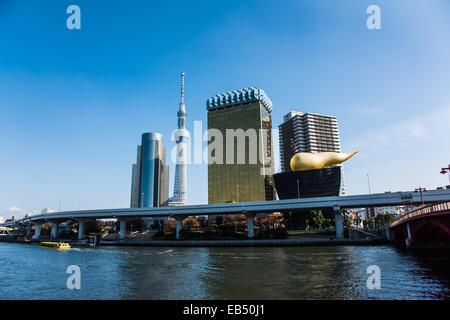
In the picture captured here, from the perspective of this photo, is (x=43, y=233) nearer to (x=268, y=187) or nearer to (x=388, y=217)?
(x=268, y=187)

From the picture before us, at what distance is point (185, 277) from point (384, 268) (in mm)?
19190

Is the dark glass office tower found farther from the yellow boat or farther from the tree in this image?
the yellow boat

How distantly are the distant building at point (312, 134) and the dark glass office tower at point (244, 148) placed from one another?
42.2 feet

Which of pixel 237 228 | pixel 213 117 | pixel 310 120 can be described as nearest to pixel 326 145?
pixel 310 120

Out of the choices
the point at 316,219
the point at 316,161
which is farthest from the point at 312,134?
the point at 316,219

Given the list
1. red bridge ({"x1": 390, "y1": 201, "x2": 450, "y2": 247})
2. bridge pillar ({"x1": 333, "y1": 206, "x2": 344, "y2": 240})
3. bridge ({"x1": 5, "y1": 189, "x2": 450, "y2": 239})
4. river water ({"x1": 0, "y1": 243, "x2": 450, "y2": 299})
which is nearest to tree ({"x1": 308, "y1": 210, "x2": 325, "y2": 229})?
bridge ({"x1": 5, "y1": 189, "x2": 450, "y2": 239})

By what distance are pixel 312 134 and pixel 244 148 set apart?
3882 cm

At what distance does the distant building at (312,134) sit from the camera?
152 m

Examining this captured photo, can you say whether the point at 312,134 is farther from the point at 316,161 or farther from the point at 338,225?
the point at 338,225

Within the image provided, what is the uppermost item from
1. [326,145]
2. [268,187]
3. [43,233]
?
[326,145]

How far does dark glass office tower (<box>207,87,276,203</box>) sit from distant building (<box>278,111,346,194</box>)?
12.9 meters

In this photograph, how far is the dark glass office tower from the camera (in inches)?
5541

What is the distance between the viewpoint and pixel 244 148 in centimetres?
14700
